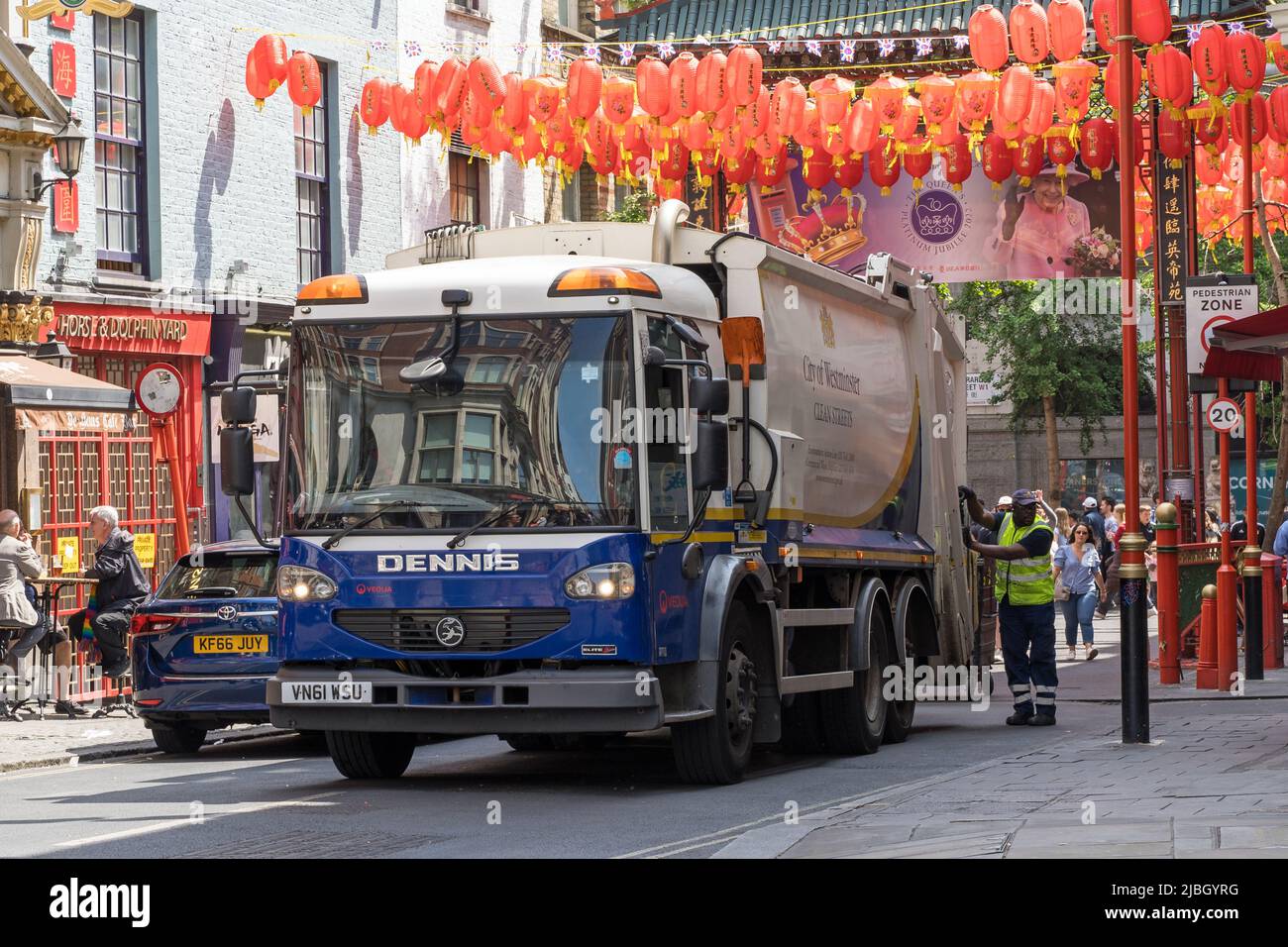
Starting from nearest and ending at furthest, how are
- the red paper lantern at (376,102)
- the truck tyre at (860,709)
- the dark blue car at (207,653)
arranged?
1. the truck tyre at (860,709)
2. the dark blue car at (207,653)
3. the red paper lantern at (376,102)

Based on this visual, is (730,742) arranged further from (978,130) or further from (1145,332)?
(1145,332)

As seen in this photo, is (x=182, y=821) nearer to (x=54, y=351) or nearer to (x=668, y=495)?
(x=668, y=495)

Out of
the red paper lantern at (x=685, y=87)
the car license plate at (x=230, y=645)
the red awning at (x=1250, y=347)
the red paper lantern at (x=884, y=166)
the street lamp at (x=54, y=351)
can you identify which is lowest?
the car license plate at (x=230, y=645)

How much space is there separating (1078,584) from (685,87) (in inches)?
329

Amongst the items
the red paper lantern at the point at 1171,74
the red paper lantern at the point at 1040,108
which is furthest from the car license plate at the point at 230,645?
the red paper lantern at the point at 1171,74

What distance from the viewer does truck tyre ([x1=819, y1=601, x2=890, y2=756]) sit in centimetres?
1507

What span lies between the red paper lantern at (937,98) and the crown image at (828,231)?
531 centimetres

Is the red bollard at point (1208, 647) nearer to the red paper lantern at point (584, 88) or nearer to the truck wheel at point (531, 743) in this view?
the truck wheel at point (531, 743)

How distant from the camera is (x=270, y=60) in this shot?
2372 cm

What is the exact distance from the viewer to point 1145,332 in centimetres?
5684

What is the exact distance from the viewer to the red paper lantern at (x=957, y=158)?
23.3 meters

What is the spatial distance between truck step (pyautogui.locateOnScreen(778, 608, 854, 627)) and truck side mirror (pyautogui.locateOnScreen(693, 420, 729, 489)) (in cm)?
166

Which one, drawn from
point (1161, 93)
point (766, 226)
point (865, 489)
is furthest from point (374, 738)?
point (766, 226)

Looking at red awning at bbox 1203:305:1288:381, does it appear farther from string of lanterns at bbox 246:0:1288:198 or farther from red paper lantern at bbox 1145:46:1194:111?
red paper lantern at bbox 1145:46:1194:111
